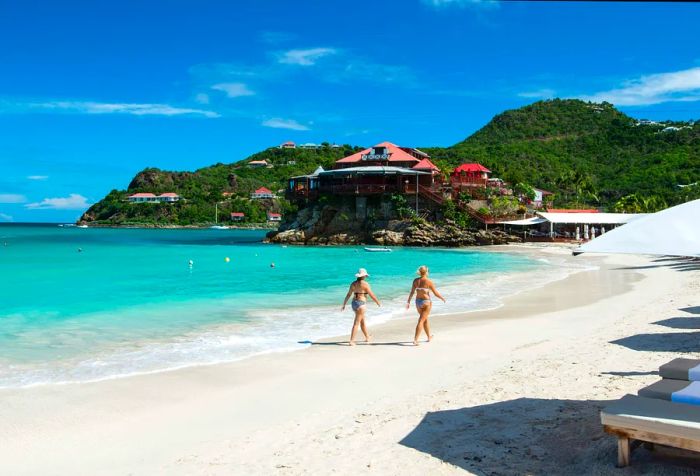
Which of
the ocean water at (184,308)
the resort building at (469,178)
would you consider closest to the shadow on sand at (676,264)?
the ocean water at (184,308)

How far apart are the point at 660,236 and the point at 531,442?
2168mm

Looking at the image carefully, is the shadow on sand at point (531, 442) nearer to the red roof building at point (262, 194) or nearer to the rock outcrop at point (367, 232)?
the rock outcrop at point (367, 232)

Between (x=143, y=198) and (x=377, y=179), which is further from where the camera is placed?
(x=143, y=198)

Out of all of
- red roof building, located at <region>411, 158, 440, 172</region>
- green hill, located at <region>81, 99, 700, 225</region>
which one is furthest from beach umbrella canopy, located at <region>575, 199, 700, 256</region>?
green hill, located at <region>81, 99, 700, 225</region>

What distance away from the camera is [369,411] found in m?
6.52

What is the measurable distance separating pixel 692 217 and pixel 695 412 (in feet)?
5.45

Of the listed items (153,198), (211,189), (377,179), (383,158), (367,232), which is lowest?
(367,232)

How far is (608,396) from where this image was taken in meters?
6.45

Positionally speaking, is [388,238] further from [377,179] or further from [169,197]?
[169,197]

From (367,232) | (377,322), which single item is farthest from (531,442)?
(367,232)

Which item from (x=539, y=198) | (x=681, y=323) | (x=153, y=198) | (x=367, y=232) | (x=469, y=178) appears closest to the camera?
(x=681, y=323)

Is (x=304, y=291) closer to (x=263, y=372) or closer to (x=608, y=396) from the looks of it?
(x=263, y=372)

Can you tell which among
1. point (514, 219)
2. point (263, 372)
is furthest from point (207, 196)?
point (263, 372)

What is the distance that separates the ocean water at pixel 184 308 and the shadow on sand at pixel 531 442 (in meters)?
5.04
